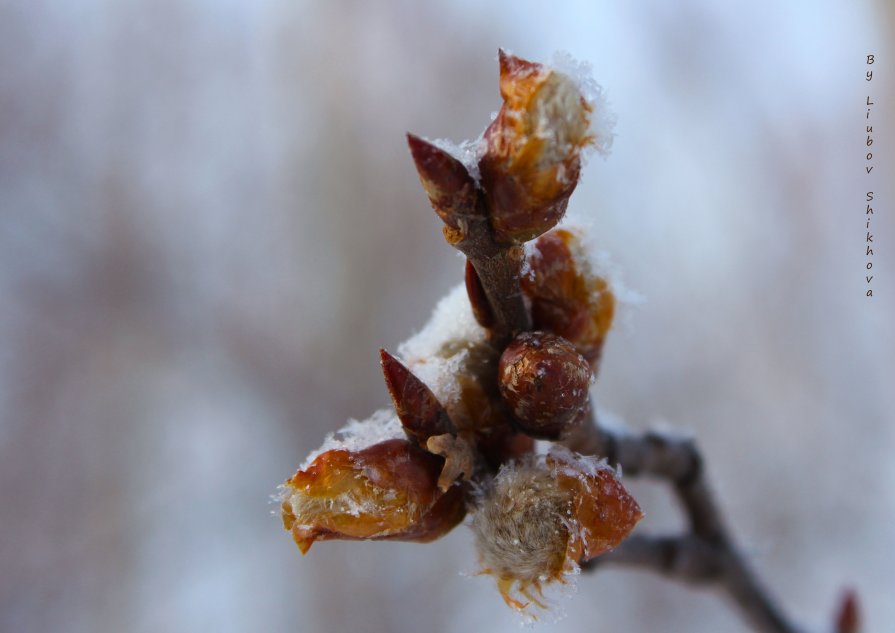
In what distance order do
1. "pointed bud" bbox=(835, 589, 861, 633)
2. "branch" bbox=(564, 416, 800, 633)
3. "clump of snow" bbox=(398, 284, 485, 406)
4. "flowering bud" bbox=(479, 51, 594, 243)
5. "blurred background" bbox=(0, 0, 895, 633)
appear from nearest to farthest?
1. "flowering bud" bbox=(479, 51, 594, 243)
2. "clump of snow" bbox=(398, 284, 485, 406)
3. "branch" bbox=(564, 416, 800, 633)
4. "pointed bud" bbox=(835, 589, 861, 633)
5. "blurred background" bbox=(0, 0, 895, 633)

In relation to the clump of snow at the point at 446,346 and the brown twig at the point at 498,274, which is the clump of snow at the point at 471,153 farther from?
the clump of snow at the point at 446,346

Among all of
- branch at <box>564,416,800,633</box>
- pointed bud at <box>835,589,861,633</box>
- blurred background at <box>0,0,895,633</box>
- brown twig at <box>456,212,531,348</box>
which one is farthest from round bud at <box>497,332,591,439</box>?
blurred background at <box>0,0,895,633</box>

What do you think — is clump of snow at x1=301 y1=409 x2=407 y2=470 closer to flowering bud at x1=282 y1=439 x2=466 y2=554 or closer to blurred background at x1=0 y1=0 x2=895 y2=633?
flowering bud at x1=282 y1=439 x2=466 y2=554

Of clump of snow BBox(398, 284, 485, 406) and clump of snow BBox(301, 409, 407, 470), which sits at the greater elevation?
clump of snow BBox(398, 284, 485, 406)

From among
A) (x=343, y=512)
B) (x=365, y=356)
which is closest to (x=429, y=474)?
A: (x=343, y=512)

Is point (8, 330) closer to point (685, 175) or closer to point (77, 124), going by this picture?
point (77, 124)
